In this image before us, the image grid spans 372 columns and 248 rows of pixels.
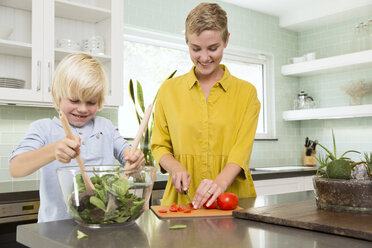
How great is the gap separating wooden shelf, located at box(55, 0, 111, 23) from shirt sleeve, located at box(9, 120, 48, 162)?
64.7 inches

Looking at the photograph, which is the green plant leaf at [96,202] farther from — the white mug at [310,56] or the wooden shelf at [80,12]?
the white mug at [310,56]

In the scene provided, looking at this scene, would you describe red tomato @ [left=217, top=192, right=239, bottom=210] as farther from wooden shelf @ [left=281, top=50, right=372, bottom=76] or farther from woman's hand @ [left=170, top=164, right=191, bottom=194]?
wooden shelf @ [left=281, top=50, right=372, bottom=76]

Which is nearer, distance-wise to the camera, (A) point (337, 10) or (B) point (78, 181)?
(B) point (78, 181)

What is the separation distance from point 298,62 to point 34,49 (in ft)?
10.1

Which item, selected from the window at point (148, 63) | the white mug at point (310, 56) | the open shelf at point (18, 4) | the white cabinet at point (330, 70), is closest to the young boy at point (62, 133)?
the open shelf at point (18, 4)

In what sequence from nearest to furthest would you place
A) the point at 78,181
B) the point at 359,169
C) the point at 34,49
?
the point at 78,181 → the point at 359,169 → the point at 34,49

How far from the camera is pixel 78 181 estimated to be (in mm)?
976

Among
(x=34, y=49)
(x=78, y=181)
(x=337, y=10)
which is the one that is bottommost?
(x=78, y=181)

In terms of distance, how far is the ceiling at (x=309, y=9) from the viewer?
414 centimetres

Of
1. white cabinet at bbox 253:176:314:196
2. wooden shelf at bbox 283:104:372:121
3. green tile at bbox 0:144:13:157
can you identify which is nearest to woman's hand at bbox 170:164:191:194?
green tile at bbox 0:144:13:157

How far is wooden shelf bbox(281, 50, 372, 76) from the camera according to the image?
398cm

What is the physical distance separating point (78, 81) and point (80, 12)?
5.95 feet

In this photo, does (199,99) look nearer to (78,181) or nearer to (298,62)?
(78,181)

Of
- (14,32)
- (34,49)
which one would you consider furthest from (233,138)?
(14,32)
